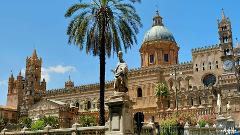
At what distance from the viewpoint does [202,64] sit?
199 feet

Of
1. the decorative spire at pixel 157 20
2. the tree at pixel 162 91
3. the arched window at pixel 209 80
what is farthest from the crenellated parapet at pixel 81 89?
the arched window at pixel 209 80

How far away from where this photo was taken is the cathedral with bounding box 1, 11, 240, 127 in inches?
2121

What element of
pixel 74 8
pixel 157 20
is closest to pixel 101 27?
pixel 74 8

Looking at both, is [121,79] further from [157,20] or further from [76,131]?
[157,20]

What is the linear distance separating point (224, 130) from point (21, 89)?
71.1 m

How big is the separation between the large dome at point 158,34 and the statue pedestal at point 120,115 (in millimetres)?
54553

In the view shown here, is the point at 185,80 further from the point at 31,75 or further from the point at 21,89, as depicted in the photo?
the point at 21,89

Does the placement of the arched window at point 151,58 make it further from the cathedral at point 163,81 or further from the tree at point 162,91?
the tree at point 162,91

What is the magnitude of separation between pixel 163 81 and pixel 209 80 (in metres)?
8.28

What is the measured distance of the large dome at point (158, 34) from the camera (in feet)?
228

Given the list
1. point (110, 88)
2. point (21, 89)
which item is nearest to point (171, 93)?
point (110, 88)

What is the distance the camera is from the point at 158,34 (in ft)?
228

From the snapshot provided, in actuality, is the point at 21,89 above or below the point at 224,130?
above

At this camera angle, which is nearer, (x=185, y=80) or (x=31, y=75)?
(x=185, y=80)
